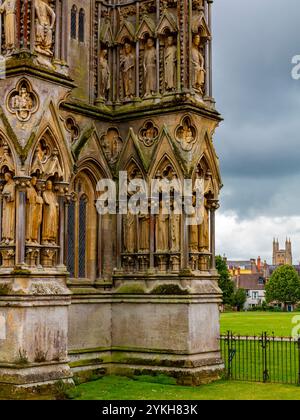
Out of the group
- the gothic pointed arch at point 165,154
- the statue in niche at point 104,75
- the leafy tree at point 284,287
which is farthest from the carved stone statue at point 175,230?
the leafy tree at point 284,287

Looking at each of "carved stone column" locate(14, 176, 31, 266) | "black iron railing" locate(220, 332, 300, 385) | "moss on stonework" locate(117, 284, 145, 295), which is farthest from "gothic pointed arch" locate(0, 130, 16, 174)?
"black iron railing" locate(220, 332, 300, 385)

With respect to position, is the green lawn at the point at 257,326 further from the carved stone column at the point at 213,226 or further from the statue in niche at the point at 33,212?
the statue in niche at the point at 33,212

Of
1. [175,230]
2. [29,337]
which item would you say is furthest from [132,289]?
[29,337]

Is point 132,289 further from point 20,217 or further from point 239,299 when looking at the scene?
point 239,299

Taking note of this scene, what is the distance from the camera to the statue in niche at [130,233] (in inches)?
923

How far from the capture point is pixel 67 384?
737 inches

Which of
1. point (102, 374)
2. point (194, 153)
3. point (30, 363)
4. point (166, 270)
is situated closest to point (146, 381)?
point (102, 374)

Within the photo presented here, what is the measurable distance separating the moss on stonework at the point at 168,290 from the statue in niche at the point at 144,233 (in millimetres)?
1297

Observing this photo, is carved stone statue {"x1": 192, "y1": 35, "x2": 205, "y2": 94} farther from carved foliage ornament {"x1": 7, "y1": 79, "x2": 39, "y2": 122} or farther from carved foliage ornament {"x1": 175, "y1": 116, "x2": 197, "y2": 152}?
A: carved foliage ornament {"x1": 7, "y1": 79, "x2": 39, "y2": 122}

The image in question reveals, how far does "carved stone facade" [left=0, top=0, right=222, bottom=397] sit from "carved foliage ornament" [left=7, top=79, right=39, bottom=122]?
0.84m

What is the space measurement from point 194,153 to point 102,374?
7074mm

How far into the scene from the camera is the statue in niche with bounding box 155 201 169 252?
2283cm

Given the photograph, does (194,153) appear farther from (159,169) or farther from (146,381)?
(146,381)
